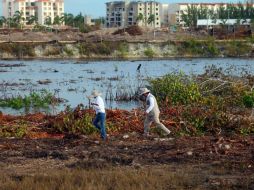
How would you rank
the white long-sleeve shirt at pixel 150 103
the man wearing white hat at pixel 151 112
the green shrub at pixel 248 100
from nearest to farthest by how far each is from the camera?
the white long-sleeve shirt at pixel 150 103, the man wearing white hat at pixel 151 112, the green shrub at pixel 248 100

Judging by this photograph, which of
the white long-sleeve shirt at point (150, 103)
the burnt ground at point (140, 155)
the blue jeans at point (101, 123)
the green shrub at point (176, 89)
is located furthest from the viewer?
the green shrub at point (176, 89)

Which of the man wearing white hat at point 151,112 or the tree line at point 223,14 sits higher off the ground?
the tree line at point 223,14

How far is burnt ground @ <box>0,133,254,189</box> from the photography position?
39.6 ft

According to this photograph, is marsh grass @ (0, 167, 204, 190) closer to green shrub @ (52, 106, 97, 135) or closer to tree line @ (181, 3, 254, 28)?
green shrub @ (52, 106, 97, 135)

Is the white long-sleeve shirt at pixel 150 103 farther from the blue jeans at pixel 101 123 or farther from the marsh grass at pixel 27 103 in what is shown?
the marsh grass at pixel 27 103

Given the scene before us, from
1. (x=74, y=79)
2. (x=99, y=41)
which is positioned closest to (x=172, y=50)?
(x=99, y=41)

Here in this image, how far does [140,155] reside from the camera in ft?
45.0

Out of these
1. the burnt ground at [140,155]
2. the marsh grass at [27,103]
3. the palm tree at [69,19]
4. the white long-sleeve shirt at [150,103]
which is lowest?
the marsh grass at [27,103]

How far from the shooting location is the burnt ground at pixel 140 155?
12078 mm

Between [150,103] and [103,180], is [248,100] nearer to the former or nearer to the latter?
[150,103]

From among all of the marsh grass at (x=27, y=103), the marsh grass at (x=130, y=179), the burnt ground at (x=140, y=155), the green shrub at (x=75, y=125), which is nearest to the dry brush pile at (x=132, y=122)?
the green shrub at (x=75, y=125)

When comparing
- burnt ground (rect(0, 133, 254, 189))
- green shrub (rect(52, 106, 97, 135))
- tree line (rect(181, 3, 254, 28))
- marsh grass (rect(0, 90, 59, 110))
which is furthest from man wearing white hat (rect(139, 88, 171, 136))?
tree line (rect(181, 3, 254, 28))

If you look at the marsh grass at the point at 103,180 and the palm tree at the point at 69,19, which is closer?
the marsh grass at the point at 103,180

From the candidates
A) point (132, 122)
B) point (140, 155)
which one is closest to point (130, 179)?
point (140, 155)
